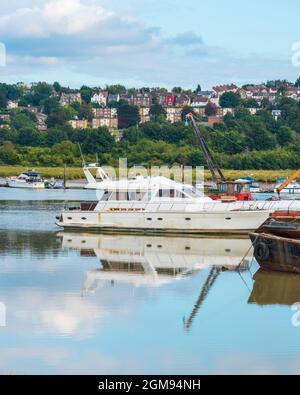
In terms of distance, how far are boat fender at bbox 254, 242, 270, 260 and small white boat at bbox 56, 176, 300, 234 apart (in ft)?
27.5

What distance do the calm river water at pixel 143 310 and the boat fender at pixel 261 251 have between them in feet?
1.34

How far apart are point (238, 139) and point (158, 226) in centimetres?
8135

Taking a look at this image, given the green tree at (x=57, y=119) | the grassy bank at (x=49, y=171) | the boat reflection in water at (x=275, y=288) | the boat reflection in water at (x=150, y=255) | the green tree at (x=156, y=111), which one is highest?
the boat reflection in water at (x=275, y=288)

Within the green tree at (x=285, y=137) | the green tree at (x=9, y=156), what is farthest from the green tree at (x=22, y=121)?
the green tree at (x=285, y=137)

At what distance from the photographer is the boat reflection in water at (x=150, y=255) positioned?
25219mm

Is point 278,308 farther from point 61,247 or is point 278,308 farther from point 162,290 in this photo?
point 61,247

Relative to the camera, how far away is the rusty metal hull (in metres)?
24.2

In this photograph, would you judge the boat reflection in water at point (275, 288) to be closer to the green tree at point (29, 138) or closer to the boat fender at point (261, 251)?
the boat fender at point (261, 251)

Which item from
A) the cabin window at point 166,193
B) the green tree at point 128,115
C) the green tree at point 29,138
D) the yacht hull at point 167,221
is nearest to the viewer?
the yacht hull at point 167,221

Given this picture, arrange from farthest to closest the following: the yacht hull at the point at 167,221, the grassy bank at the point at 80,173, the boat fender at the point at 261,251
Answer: the grassy bank at the point at 80,173 < the yacht hull at the point at 167,221 < the boat fender at the point at 261,251

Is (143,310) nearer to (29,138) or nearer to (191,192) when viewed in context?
(191,192)

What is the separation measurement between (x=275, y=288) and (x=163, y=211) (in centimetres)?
1138

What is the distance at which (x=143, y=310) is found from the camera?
20672 mm

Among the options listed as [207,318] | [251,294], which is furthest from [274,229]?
[207,318]
